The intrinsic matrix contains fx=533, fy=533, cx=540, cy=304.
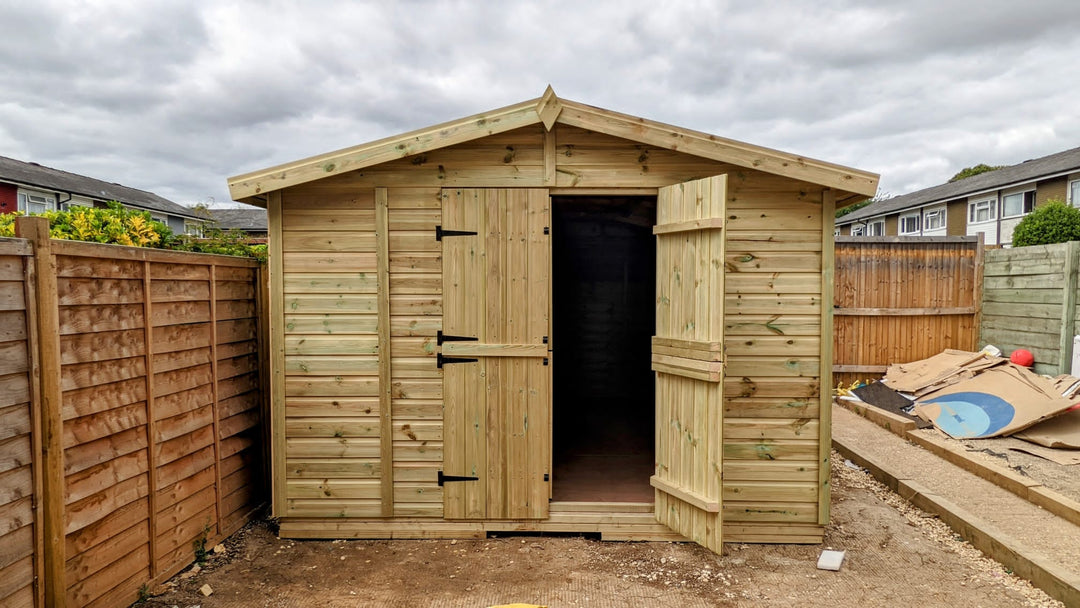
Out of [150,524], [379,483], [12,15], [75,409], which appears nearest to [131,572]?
[150,524]

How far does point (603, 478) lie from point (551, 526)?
0.79 metres

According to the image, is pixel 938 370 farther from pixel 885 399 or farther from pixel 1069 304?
pixel 1069 304

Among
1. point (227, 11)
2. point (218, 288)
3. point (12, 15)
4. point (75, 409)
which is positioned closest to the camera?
point (75, 409)

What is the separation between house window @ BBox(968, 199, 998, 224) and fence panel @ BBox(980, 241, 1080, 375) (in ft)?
47.4

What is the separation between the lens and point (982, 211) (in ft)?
61.2

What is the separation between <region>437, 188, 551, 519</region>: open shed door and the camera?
3520mm

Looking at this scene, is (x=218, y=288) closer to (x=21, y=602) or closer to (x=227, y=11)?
(x=21, y=602)

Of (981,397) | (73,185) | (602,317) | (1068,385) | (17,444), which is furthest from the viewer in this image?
(73,185)

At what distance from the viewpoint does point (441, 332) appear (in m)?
3.56

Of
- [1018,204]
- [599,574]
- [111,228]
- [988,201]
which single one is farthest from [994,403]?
[988,201]

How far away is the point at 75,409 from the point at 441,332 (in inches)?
73.4

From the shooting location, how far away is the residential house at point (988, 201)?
15383 mm

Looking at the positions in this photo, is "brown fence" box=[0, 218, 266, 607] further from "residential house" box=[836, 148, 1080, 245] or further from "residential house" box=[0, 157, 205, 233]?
"residential house" box=[836, 148, 1080, 245]

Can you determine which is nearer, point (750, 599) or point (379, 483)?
point (750, 599)
